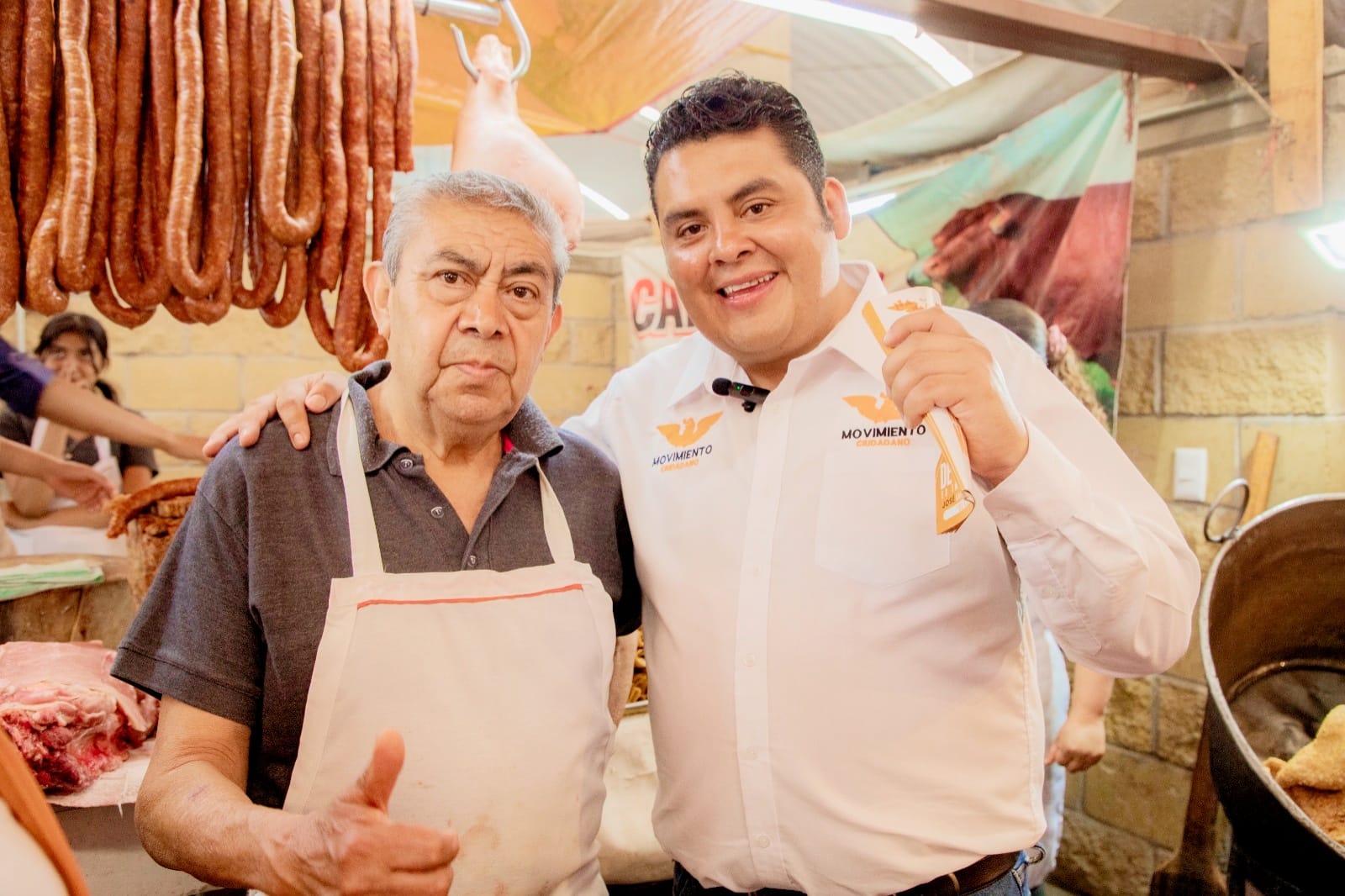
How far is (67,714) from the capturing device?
202 cm

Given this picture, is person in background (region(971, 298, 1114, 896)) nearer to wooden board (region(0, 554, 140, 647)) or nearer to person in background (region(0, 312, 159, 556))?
wooden board (region(0, 554, 140, 647))

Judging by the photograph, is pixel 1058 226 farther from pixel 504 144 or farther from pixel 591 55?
pixel 504 144

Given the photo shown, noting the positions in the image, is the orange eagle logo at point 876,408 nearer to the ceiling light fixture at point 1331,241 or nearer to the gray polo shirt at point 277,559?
the gray polo shirt at point 277,559

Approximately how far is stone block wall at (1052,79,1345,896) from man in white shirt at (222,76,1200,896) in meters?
1.84

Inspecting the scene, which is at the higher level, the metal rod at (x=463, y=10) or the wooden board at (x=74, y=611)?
the metal rod at (x=463, y=10)

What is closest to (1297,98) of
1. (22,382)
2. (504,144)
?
(504,144)

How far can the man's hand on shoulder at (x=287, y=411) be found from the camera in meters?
1.78

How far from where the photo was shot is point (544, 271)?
190 centimetres

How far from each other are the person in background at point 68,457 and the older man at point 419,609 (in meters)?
3.40

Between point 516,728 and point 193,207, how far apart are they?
5.79ft

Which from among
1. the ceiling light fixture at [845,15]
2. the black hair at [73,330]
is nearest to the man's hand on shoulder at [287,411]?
the ceiling light fixture at [845,15]

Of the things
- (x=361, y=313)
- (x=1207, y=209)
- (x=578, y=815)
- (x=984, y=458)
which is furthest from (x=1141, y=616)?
(x=1207, y=209)

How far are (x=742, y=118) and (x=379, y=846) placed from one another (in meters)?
1.53

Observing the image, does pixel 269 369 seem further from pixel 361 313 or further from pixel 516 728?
pixel 516 728
